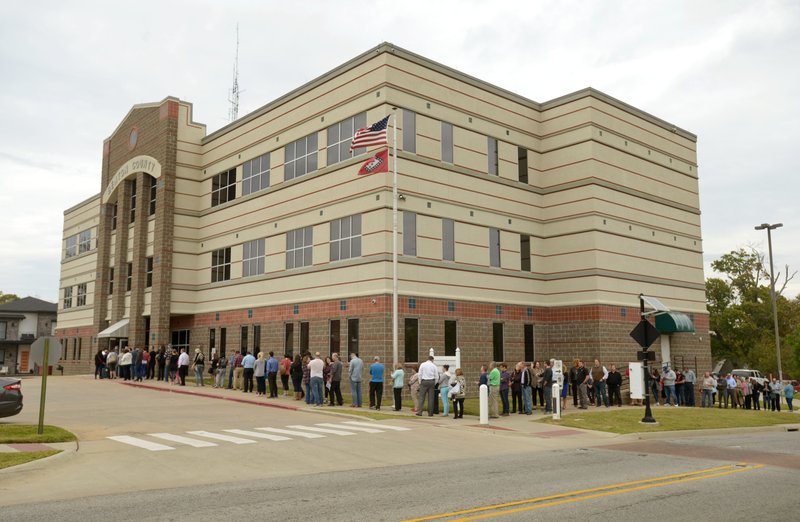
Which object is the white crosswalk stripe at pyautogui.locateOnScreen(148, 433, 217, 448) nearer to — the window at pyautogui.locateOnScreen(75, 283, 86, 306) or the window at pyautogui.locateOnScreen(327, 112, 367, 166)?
the window at pyautogui.locateOnScreen(327, 112, 367, 166)

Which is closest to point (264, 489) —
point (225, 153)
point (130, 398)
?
point (130, 398)

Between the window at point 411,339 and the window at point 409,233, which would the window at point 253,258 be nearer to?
the window at point 409,233

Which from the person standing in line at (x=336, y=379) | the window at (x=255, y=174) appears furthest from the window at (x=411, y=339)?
the window at (x=255, y=174)

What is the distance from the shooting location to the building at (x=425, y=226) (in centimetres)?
2872

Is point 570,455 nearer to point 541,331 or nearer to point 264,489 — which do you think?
point 264,489

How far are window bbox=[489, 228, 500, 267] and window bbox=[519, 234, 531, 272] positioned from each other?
1.57 meters

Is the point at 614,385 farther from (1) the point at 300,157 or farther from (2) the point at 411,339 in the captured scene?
(1) the point at 300,157

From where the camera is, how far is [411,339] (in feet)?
91.2

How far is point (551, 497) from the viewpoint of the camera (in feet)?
30.3

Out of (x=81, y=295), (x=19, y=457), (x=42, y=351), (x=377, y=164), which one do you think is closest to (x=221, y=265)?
(x=377, y=164)

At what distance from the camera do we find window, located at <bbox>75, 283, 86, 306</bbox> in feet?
170

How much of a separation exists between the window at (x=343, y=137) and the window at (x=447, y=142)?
3815mm

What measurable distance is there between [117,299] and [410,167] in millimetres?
25005

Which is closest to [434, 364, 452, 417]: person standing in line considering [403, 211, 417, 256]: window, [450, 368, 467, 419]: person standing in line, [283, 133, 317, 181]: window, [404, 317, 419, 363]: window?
[450, 368, 467, 419]: person standing in line
